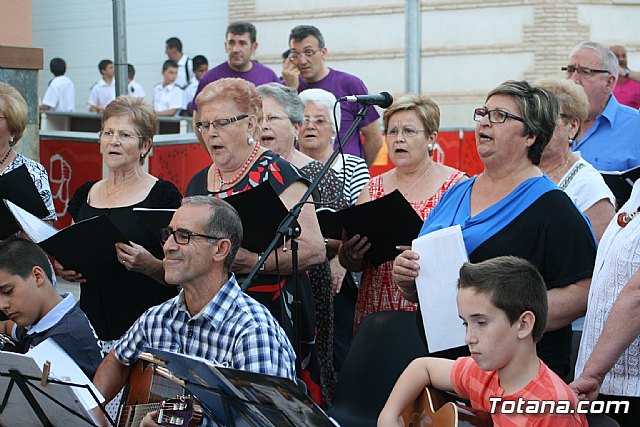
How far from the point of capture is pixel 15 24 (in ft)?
24.8

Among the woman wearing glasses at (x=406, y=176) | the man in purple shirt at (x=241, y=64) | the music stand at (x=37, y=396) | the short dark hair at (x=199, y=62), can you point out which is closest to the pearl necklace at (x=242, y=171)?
the woman wearing glasses at (x=406, y=176)

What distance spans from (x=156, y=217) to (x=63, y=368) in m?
1.01

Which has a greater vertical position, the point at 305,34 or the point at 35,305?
the point at 305,34

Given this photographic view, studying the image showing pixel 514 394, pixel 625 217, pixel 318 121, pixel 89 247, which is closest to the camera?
pixel 514 394

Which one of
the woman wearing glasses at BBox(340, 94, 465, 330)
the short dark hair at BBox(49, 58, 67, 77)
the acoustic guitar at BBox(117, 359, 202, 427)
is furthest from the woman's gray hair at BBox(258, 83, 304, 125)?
the short dark hair at BBox(49, 58, 67, 77)

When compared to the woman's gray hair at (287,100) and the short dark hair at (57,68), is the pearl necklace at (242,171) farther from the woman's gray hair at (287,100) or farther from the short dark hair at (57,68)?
the short dark hair at (57,68)

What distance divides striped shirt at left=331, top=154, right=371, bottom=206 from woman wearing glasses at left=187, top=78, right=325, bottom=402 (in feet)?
3.76

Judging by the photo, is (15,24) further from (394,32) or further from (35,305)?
(394,32)

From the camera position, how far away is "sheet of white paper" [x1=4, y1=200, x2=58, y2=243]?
4656 mm

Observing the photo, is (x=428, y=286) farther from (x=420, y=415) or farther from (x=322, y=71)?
(x=322, y=71)

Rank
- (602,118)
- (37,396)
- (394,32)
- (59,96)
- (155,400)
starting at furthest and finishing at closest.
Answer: (394,32) < (59,96) < (602,118) < (155,400) < (37,396)

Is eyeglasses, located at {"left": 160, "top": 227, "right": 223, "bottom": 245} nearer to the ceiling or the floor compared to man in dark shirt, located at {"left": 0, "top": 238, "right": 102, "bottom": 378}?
nearer to the ceiling

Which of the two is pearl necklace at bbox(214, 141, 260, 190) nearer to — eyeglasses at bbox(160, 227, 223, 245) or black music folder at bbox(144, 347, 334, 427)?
eyeglasses at bbox(160, 227, 223, 245)

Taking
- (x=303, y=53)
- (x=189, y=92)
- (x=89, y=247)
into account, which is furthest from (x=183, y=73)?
(x=89, y=247)
